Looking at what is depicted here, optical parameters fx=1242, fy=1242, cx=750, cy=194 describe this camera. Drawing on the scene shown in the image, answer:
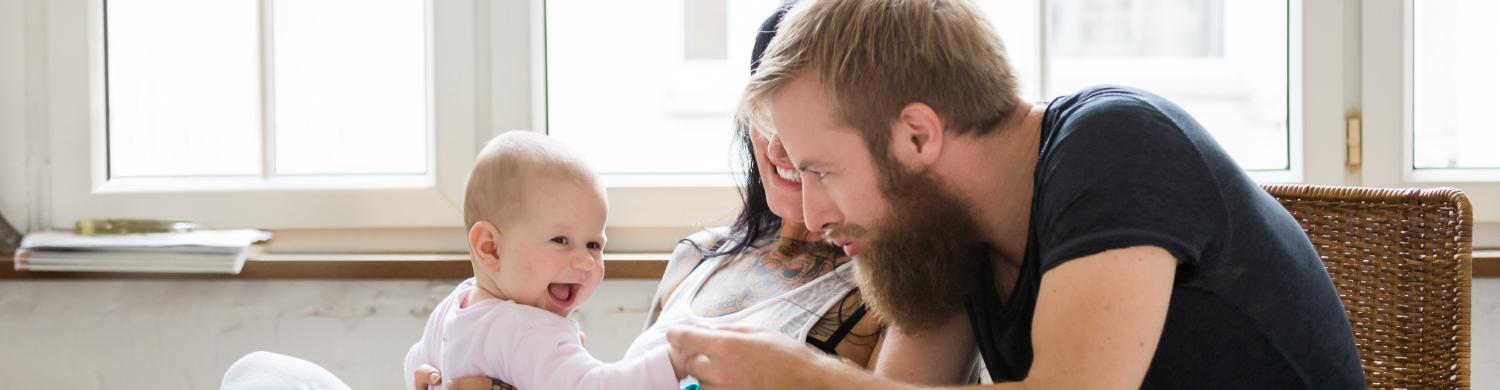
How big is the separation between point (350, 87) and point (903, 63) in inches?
65.4

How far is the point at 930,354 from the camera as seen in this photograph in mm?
1499

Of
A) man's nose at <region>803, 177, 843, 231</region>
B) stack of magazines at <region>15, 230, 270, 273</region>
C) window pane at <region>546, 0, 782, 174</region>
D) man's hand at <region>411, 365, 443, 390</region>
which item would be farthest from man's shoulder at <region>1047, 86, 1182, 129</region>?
stack of magazines at <region>15, 230, 270, 273</region>

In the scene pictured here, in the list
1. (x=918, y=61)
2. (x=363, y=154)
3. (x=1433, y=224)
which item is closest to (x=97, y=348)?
(x=363, y=154)

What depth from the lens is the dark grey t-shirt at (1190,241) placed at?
3.68 ft

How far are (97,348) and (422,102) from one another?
2.70 feet

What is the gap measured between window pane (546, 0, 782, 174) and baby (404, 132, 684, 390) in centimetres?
99

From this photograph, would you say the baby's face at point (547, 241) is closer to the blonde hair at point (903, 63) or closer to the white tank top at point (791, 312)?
the white tank top at point (791, 312)

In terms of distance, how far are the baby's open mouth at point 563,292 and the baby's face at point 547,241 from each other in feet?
0.05

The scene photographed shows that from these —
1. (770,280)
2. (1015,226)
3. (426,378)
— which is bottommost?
(426,378)

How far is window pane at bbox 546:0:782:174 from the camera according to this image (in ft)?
8.34

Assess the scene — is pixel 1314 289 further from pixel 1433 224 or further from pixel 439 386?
pixel 439 386

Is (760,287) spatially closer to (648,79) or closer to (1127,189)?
(1127,189)

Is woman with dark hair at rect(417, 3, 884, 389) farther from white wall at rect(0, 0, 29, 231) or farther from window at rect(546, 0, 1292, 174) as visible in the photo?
white wall at rect(0, 0, 29, 231)

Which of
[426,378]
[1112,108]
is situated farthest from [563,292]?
[1112,108]
